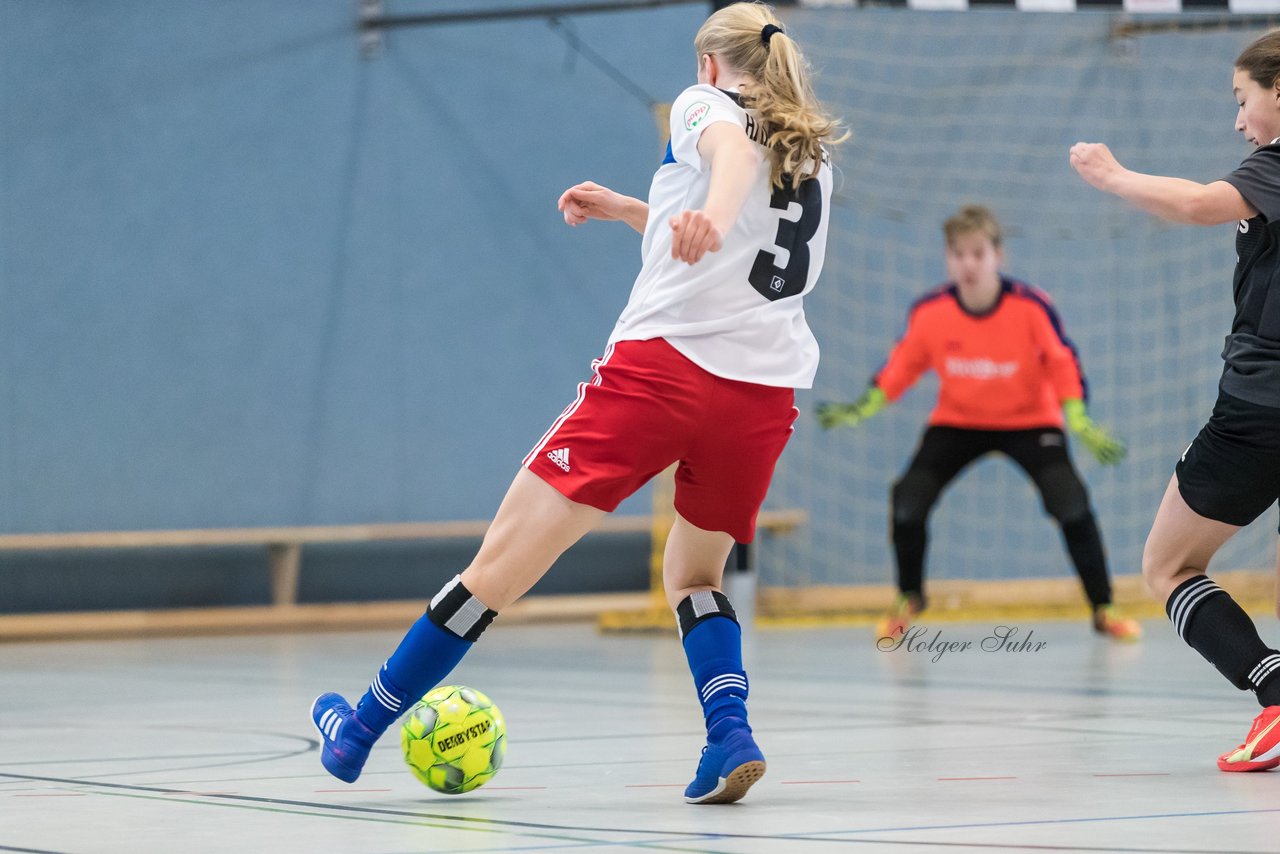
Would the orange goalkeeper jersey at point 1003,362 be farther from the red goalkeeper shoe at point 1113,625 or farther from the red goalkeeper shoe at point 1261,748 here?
the red goalkeeper shoe at point 1261,748

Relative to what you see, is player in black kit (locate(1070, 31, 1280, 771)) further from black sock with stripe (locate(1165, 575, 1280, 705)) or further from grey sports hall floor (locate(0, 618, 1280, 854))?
grey sports hall floor (locate(0, 618, 1280, 854))

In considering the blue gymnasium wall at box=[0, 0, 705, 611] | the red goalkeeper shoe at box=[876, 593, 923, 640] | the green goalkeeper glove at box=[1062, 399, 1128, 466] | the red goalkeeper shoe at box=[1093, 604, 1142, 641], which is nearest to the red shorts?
the red goalkeeper shoe at box=[876, 593, 923, 640]

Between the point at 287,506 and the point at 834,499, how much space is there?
136 inches

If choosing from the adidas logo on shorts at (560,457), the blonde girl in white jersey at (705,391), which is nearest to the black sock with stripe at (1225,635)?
the blonde girl in white jersey at (705,391)

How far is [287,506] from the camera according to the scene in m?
10.6

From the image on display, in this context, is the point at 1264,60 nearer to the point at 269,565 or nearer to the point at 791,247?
the point at 791,247

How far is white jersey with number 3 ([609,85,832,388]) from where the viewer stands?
11.8 ft

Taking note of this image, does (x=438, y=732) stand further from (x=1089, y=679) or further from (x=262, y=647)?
(x=262, y=647)

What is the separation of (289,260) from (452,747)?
23.7 feet

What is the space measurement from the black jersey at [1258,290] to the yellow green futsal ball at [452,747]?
180cm

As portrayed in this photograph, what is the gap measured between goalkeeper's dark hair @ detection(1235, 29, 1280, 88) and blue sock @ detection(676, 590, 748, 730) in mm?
1660

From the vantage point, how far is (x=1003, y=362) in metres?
8.66

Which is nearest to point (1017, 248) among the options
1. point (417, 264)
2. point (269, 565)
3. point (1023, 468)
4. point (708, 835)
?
point (1023, 468)

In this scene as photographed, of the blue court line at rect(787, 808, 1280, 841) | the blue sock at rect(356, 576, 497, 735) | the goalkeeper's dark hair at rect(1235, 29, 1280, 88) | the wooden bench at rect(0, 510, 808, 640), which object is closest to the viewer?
the blue court line at rect(787, 808, 1280, 841)
